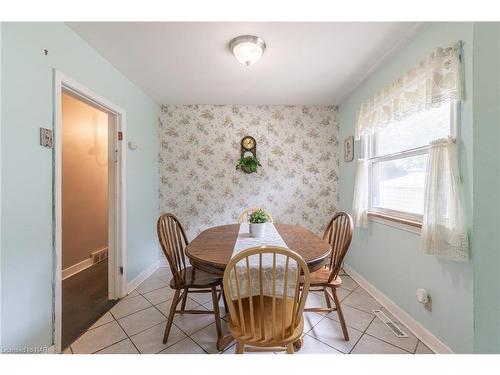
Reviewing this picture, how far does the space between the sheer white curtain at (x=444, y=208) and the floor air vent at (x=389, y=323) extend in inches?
28.8

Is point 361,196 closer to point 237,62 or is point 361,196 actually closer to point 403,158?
point 403,158

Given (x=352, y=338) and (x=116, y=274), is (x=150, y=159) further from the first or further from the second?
(x=352, y=338)

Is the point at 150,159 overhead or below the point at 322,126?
below

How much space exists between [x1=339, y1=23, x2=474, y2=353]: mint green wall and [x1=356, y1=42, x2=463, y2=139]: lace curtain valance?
0.06m

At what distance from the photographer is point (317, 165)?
3.07 m

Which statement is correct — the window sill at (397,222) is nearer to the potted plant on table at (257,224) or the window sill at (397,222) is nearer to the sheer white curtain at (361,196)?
the sheer white curtain at (361,196)

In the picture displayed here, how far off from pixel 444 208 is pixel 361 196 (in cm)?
98

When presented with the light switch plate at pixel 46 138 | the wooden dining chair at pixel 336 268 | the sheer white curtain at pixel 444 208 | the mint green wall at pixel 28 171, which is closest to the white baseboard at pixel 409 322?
the wooden dining chair at pixel 336 268

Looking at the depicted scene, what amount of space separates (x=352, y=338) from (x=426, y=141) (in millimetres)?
1582

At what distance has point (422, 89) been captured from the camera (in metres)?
1.48

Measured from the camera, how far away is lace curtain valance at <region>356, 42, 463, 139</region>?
1.27 m

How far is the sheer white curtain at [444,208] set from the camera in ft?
4.00

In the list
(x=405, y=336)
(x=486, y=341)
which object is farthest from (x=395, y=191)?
(x=486, y=341)
